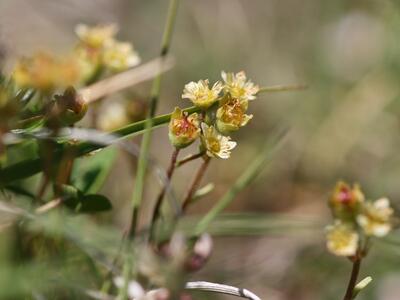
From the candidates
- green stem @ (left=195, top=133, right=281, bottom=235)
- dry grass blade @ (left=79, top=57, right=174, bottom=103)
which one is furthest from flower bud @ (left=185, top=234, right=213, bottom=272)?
dry grass blade @ (left=79, top=57, right=174, bottom=103)

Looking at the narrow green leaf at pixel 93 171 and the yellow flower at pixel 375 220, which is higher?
the narrow green leaf at pixel 93 171

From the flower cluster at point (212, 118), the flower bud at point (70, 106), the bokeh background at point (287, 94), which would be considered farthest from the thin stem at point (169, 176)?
the bokeh background at point (287, 94)

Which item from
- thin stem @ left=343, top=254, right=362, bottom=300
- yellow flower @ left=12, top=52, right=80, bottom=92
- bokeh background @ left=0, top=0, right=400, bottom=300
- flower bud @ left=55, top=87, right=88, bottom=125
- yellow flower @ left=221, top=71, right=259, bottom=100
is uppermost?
bokeh background @ left=0, top=0, right=400, bottom=300

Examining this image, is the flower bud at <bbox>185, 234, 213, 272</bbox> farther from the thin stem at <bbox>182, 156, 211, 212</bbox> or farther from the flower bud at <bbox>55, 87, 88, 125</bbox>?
the flower bud at <bbox>55, 87, 88, 125</bbox>

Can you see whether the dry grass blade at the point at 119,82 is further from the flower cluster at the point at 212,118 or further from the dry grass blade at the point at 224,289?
the dry grass blade at the point at 224,289

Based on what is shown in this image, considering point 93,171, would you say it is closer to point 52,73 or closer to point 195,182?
point 195,182
